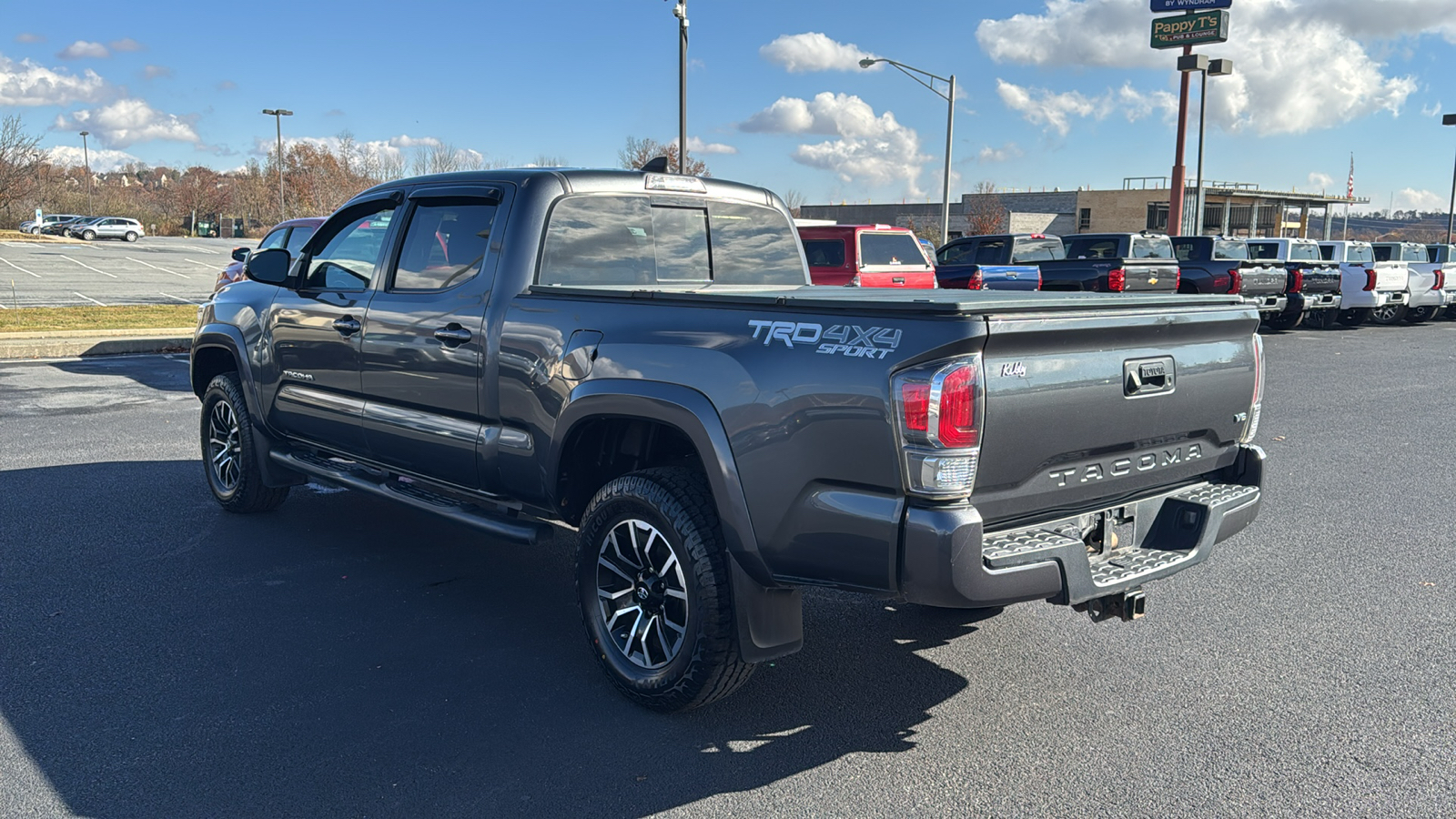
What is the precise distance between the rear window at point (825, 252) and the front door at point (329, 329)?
1038 cm

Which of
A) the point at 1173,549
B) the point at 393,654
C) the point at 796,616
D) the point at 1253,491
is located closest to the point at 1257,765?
the point at 1173,549

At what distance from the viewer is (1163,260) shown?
17.7 meters

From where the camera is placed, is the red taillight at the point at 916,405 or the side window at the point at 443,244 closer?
the red taillight at the point at 916,405

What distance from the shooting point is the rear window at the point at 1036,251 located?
723 inches

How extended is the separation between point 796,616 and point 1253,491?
1.85m

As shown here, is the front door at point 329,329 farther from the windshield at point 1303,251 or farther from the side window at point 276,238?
the windshield at point 1303,251

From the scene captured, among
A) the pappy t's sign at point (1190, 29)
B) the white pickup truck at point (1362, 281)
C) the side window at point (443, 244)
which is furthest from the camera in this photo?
the pappy t's sign at point (1190, 29)

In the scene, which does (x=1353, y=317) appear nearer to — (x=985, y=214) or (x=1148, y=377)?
(x=1148, y=377)

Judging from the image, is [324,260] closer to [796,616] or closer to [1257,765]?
[796,616]

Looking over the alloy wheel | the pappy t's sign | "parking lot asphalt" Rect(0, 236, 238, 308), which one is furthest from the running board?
the pappy t's sign

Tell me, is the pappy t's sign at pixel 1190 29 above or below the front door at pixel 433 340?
above

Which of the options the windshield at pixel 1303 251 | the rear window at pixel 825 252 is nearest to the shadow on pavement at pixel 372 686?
the rear window at pixel 825 252

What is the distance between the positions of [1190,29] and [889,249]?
34.8m

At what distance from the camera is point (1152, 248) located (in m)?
19.2
